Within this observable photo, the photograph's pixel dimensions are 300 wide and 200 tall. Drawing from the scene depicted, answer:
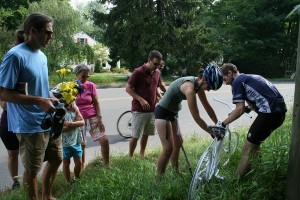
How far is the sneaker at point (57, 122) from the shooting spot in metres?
3.38

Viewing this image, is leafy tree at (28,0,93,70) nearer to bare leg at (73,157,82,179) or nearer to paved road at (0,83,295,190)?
paved road at (0,83,295,190)

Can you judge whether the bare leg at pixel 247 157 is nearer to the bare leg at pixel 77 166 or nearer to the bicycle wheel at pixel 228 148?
the bicycle wheel at pixel 228 148

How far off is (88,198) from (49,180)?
1.77 feet

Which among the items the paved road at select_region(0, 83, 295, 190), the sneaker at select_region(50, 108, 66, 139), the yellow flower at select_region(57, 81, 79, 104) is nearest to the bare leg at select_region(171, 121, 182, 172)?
the yellow flower at select_region(57, 81, 79, 104)

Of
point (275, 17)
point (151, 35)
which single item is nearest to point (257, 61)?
point (275, 17)

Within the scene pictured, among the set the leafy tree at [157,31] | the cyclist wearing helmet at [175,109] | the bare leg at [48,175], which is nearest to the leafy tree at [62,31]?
the leafy tree at [157,31]

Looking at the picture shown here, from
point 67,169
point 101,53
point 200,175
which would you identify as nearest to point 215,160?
point 200,175

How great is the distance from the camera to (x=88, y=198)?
3838 millimetres

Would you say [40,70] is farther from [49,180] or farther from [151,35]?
[151,35]

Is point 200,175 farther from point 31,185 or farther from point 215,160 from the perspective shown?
point 31,185

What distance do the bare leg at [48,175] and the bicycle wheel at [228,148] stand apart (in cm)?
203

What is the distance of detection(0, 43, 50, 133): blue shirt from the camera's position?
3189 millimetres

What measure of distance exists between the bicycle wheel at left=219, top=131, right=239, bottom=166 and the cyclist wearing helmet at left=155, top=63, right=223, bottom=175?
57 cm

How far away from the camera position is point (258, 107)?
14.2 ft
